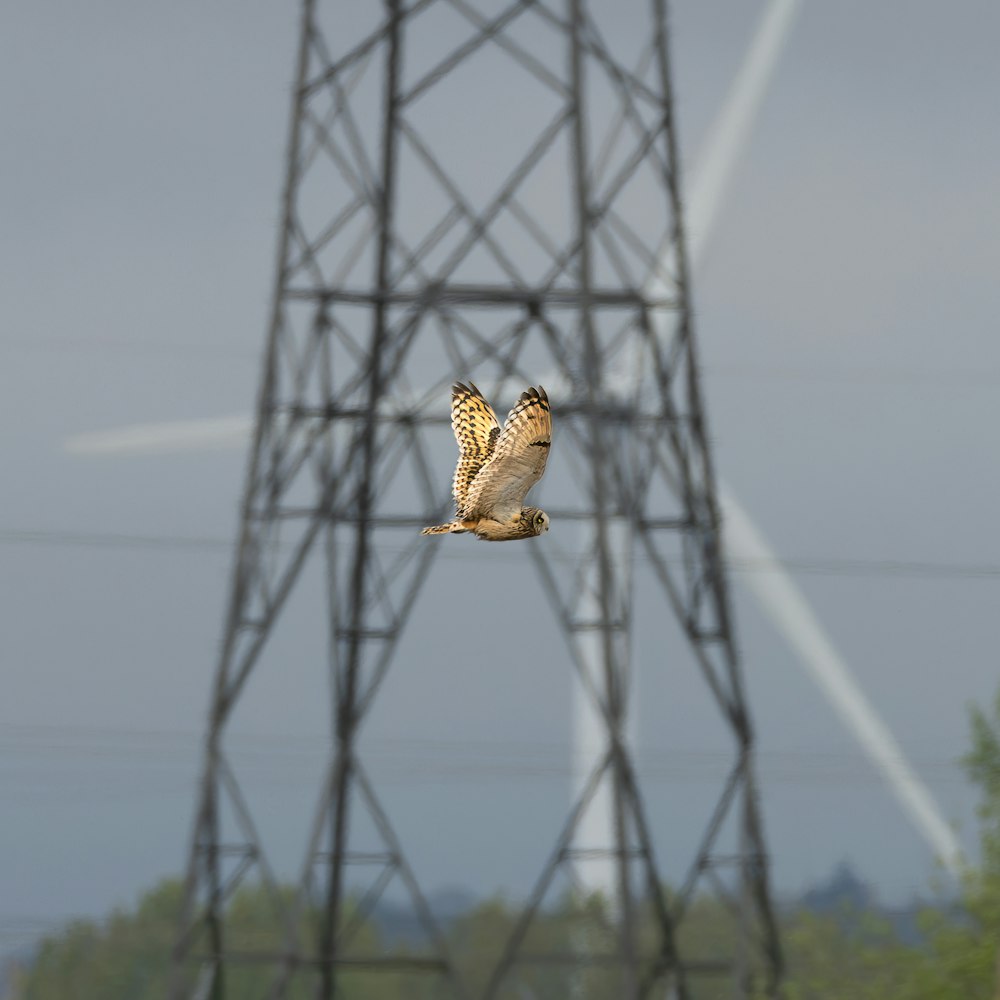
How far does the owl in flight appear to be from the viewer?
18500 millimetres

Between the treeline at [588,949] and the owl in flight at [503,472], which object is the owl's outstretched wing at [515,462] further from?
the treeline at [588,949]

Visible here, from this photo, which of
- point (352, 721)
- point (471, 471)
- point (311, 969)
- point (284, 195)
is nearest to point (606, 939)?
point (311, 969)

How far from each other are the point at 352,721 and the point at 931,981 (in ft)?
70.3

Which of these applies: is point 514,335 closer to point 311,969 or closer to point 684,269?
point 684,269

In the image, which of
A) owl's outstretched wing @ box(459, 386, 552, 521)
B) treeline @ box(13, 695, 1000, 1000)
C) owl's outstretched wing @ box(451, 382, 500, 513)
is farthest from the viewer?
treeline @ box(13, 695, 1000, 1000)

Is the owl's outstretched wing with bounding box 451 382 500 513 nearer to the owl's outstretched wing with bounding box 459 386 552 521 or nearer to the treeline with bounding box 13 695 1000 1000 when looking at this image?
the owl's outstretched wing with bounding box 459 386 552 521

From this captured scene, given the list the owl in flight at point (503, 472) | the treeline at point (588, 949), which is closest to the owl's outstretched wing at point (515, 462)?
the owl in flight at point (503, 472)

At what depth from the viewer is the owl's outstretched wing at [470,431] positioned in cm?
1998

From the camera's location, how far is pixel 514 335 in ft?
115

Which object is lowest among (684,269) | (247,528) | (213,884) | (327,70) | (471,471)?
(471,471)

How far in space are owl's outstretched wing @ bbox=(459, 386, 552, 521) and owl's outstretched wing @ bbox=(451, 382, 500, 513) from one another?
24.8 inches

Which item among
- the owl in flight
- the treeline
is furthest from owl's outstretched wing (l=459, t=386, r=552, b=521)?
the treeline

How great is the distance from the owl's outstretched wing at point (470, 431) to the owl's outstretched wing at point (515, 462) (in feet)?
2.06

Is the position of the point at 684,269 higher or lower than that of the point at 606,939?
higher
